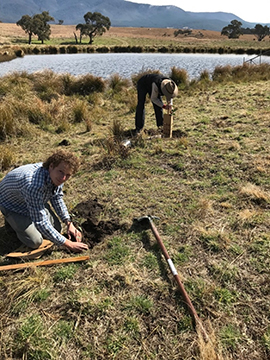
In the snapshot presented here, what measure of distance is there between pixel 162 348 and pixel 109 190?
2667 millimetres

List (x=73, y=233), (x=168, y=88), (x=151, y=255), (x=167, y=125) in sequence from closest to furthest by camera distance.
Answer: (x=151, y=255) → (x=73, y=233) → (x=168, y=88) → (x=167, y=125)

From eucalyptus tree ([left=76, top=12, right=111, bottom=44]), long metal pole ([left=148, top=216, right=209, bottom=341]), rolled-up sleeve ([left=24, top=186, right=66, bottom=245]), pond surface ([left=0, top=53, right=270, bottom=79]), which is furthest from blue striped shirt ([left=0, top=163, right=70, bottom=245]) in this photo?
eucalyptus tree ([left=76, top=12, right=111, bottom=44])

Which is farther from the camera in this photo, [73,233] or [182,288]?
[73,233]

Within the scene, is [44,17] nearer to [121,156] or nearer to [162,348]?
[121,156]

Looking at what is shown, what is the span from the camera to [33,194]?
99.8 inches

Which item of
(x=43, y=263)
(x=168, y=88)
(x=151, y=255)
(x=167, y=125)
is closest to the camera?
(x=43, y=263)

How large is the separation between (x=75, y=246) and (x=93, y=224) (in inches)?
25.2

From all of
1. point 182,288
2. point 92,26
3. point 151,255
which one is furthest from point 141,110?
point 92,26

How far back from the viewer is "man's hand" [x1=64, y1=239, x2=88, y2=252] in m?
2.79

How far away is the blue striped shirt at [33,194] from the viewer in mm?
2555

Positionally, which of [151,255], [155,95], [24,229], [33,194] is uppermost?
[155,95]

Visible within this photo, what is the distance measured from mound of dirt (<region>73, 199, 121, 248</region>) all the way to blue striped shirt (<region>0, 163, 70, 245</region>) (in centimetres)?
68

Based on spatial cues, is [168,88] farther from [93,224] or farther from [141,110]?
[93,224]

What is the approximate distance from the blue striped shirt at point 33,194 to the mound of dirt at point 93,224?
0.68 metres
